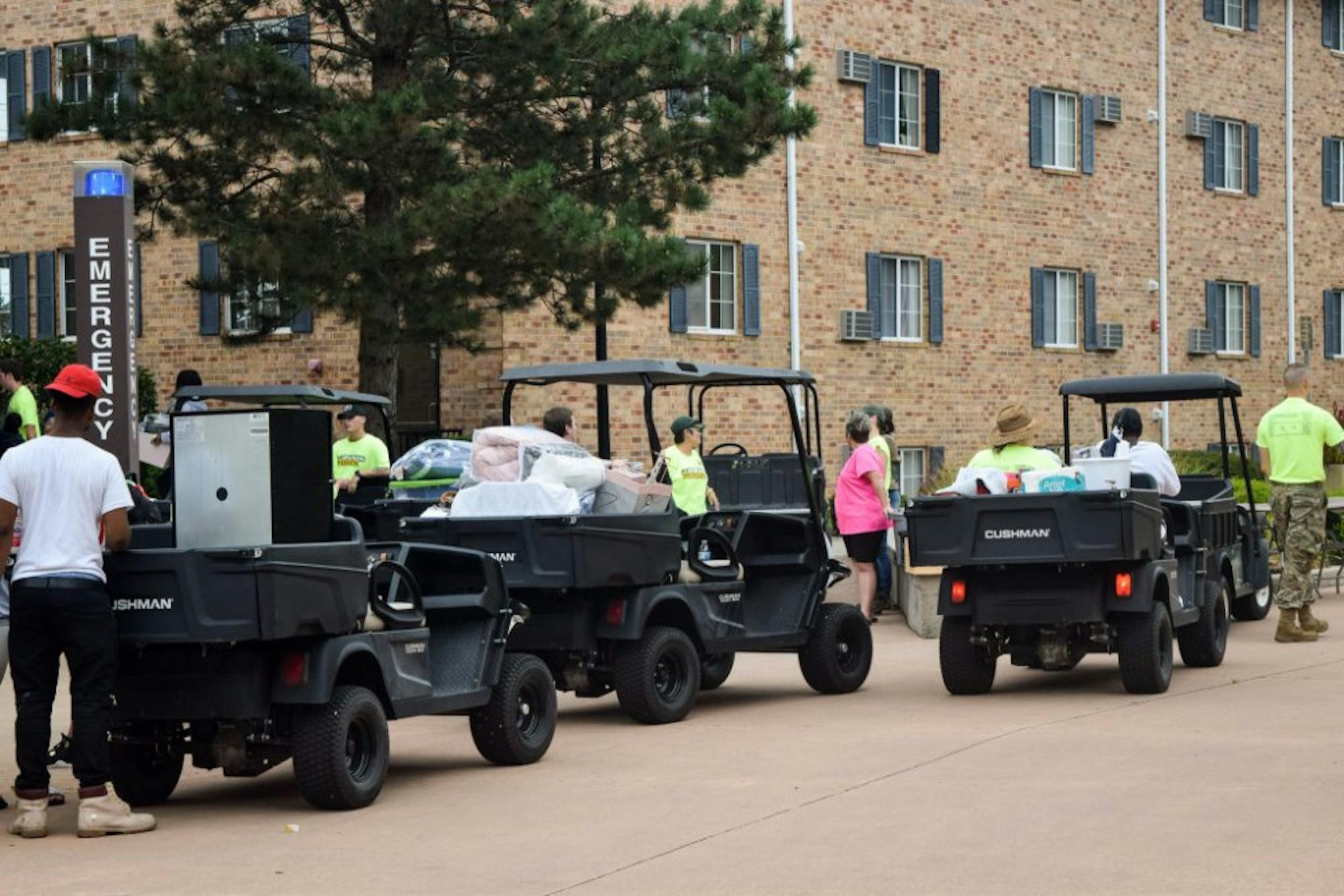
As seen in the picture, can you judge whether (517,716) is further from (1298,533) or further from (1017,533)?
(1298,533)

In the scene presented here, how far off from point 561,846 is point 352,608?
1715mm

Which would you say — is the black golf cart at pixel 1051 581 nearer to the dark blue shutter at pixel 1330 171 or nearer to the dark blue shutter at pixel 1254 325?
the dark blue shutter at pixel 1254 325

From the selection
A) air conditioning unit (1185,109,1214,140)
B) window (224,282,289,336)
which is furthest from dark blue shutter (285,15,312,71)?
air conditioning unit (1185,109,1214,140)

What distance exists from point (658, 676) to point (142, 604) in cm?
426

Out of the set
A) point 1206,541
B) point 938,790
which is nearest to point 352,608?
point 938,790

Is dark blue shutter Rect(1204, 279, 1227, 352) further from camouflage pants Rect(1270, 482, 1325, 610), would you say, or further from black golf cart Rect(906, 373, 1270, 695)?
black golf cart Rect(906, 373, 1270, 695)

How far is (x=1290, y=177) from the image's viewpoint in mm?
41781

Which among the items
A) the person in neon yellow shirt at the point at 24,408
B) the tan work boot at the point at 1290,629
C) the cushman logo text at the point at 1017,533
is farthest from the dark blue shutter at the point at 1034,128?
the cushman logo text at the point at 1017,533

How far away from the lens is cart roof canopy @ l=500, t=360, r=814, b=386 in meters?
14.2

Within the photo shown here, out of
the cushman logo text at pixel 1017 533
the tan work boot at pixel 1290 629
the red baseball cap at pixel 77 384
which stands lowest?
the tan work boot at pixel 1290 629

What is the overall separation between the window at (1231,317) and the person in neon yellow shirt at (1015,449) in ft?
87.0

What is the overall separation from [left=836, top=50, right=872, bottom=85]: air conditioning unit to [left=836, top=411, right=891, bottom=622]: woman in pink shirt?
14.7 meters

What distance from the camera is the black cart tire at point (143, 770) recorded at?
1019cm

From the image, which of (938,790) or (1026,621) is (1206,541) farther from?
(938,790)
